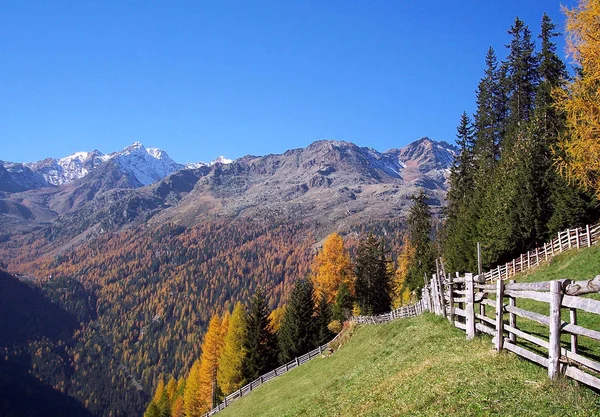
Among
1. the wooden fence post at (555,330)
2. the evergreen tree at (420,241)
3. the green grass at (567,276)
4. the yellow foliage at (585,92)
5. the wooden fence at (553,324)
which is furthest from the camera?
the evergreen tree at (420,241)

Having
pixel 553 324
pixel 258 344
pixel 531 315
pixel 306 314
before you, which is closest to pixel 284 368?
pixel 258 344

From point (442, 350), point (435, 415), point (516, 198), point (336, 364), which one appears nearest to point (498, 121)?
point (516, 198)

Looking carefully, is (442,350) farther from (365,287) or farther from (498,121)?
(498,121)

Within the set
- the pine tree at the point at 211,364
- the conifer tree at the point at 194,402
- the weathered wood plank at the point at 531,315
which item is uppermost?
the weathered wood plank at the point at 531,315

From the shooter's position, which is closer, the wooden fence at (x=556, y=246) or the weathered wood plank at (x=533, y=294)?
the weathered wood plank at (x=533, y=294)

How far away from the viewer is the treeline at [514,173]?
4211cm

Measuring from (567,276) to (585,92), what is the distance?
41.0ft

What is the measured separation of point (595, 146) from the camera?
59.5ft

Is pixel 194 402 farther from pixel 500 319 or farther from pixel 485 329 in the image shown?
pixel 500 319

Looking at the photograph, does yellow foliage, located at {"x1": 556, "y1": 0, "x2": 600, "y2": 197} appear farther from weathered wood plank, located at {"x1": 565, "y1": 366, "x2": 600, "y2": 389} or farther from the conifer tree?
the conifer tree

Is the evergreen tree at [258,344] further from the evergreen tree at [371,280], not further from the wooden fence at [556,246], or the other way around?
the wooden fence at [556,246]

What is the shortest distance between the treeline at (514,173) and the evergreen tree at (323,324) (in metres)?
17.5

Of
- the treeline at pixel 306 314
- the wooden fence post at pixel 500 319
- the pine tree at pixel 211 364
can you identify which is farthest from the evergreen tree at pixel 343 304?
the wooden fence post at pixel 500 319

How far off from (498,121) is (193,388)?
2604 inches
